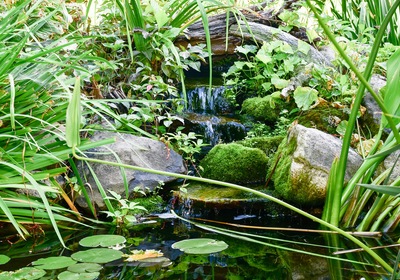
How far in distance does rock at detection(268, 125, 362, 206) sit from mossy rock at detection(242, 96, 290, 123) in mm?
1002

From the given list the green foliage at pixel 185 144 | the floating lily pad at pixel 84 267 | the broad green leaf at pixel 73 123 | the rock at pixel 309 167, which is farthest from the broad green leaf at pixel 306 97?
the broad green leaf at pixel 73 123

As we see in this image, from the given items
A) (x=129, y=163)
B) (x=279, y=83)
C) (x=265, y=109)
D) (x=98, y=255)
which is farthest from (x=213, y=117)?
(x=98, y=255)

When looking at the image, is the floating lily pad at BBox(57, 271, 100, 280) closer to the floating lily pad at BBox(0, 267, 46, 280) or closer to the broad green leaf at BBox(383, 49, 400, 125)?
the floating lily pad at BBox(0, 267, 46, 280)

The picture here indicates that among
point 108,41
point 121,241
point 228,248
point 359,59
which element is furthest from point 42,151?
point 359,59

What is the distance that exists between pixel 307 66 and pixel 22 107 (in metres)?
2.27

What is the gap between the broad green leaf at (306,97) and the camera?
348cm

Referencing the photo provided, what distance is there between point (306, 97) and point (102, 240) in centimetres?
199

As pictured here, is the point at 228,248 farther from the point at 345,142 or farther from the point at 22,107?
the point at 22,107

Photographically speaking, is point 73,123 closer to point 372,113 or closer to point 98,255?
point 98,255

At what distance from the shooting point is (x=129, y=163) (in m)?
2.89

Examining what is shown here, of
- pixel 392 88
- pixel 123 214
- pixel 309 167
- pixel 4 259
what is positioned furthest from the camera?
pixel 309 167

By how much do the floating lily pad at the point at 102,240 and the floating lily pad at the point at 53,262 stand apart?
0.20 m

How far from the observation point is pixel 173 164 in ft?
10.2

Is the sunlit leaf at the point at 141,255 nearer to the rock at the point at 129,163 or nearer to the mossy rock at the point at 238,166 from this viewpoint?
the rock at the point at 129,163
